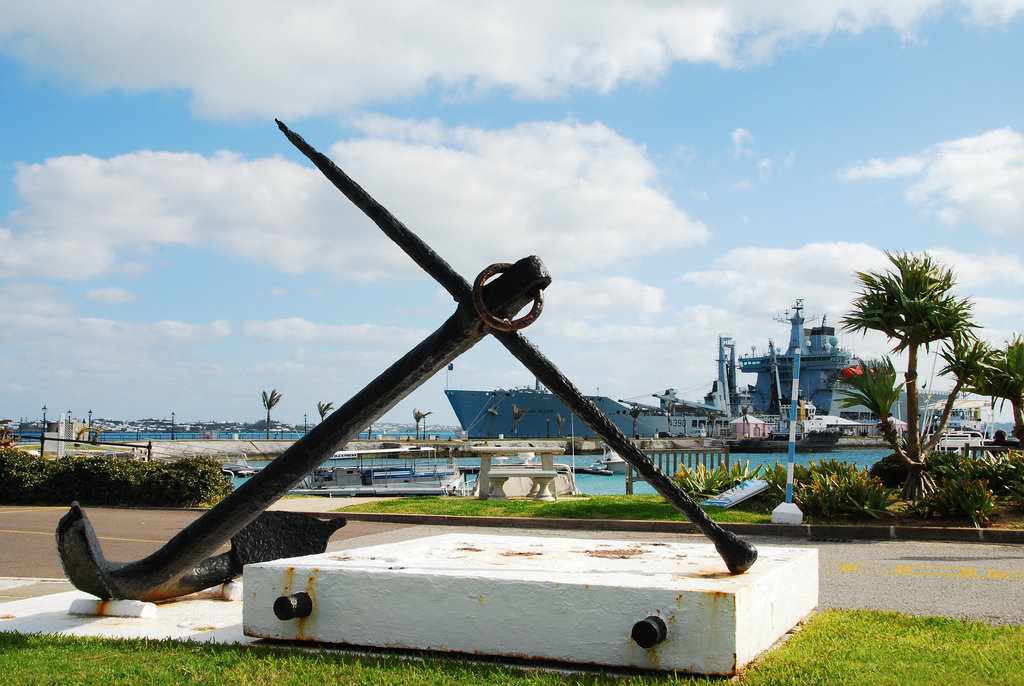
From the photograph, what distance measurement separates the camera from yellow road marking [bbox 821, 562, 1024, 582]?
836 cm

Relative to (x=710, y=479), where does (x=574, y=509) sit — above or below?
below

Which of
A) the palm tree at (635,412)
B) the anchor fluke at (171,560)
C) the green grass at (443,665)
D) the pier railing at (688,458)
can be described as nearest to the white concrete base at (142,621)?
the anchor fluke at (171,560)

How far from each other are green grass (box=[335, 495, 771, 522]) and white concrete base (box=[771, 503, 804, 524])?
53 cm

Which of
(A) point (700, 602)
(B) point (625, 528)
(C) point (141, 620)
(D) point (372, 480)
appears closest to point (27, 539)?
(C) point (141, 620)

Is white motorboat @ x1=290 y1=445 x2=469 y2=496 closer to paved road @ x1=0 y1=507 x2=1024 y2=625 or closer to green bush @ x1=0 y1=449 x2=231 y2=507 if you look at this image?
green bush @ x1=0 y1=449 x2=231 y2=507

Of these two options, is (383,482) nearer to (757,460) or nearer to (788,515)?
(788,515)

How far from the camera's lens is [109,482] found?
1786 centimetres

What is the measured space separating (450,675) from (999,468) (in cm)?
1299

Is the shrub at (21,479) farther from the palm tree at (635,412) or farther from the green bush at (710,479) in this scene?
the palm tree at (635,412)

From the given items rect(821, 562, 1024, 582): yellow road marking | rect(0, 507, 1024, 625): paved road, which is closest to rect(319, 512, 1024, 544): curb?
rect(0, 507, 1024, 625): paved road

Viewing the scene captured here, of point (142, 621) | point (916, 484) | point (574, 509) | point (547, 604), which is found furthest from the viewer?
point (574, 509)

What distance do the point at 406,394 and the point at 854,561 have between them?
7205 millimetres

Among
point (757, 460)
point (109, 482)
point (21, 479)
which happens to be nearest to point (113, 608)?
point (109, 482)

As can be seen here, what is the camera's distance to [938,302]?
13930 millimetres
